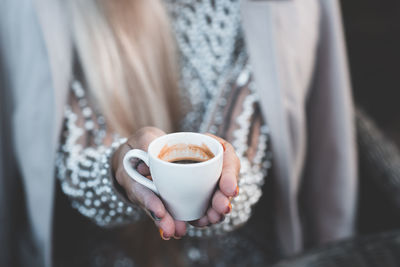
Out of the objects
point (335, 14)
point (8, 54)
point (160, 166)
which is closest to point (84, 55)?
point (8, 54)

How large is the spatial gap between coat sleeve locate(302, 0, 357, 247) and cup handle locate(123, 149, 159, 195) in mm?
559

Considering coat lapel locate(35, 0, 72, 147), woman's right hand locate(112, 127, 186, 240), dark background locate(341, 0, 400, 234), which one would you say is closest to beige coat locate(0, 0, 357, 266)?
coat lapel locate(35, 0, 72, 147)

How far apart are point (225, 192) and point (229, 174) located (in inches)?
0.7

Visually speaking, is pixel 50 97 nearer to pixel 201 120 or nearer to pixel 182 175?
pixel 201 120

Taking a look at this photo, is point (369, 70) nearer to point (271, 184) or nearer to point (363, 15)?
point (363, 15)

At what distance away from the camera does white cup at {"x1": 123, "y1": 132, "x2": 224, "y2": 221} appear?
30 centimetres

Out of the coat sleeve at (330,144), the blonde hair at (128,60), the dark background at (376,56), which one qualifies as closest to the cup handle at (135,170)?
the blonde hair at (128,60)

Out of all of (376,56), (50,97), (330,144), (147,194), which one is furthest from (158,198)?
(376,56)

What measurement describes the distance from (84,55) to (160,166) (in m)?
0.39

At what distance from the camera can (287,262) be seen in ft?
1.65

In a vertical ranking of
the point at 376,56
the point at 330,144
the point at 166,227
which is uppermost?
the point at 166,227

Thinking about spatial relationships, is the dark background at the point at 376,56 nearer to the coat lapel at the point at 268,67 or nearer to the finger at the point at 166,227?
the coat lapel at the point at 268,67

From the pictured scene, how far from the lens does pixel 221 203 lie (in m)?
0.32

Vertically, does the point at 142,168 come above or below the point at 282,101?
above
